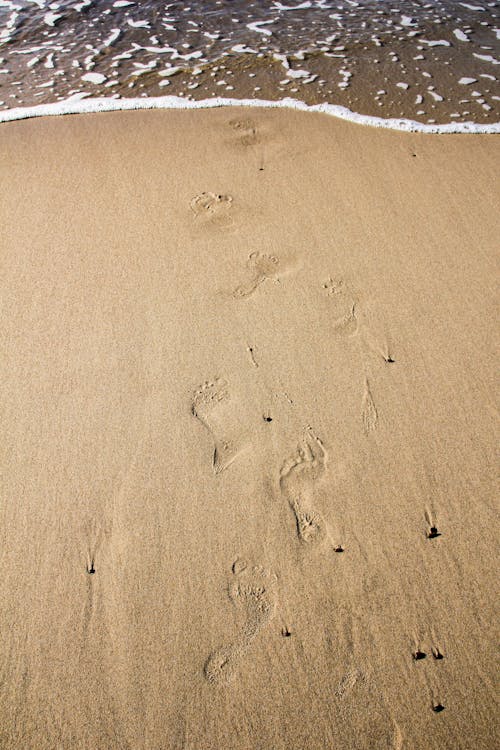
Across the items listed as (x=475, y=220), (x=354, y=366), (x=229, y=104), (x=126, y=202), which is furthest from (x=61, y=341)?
(x=229, y=104)

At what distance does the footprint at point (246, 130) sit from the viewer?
3675 mm

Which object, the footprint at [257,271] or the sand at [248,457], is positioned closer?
the sand at [248,457]

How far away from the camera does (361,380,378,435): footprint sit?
2.14m

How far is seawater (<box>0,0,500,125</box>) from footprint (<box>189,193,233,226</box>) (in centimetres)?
165

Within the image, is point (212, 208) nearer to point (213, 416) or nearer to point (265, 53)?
point (213, 416)

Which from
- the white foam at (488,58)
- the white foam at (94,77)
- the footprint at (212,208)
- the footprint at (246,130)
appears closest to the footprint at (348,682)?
the footprint at (212,208)

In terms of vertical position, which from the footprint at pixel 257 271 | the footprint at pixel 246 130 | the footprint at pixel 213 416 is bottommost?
the footprint at pixel 213 416

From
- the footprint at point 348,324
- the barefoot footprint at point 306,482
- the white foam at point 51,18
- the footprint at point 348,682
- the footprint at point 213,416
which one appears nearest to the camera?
the footprint at point 348,682

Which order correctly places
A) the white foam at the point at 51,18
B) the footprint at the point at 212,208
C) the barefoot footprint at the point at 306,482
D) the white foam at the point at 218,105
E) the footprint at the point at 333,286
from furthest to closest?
the white foam at the point at 51,18 < the white foam at the point at 218,105 < the footprint at the point at 212,208 < the footprint at the point at 333,286 < the barefoot footprint at the point at 306,482

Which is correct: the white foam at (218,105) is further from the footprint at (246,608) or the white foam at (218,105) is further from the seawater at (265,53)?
the footprint at (246,608)

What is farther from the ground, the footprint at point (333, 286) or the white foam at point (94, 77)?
the white foam at point (94, 77)

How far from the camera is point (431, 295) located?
263 cm

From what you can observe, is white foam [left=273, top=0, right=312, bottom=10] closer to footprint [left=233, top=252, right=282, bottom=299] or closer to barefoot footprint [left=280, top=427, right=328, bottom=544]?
footprint [left=233, top=252, right=282, bottom=299]

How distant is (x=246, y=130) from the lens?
12.5 ft
